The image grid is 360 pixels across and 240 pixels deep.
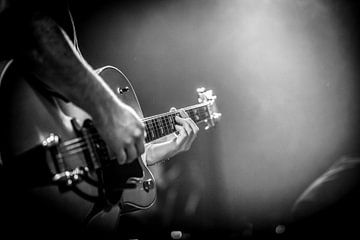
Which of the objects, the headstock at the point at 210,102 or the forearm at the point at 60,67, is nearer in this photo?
the forearm at the point at 60,67

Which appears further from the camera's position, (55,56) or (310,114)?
(310,114)

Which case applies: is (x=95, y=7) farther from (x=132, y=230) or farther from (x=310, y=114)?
(x=310, y=114)

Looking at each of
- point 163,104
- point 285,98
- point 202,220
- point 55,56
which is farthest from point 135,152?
point 285,98

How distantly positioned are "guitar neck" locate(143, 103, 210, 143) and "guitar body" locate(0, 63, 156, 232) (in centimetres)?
30

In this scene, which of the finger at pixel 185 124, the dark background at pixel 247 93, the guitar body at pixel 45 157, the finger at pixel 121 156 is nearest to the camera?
the guitar body at pixel 45 157

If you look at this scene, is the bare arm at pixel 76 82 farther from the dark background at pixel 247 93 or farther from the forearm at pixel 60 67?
the dark background at pixel 247 93

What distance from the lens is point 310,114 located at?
2.20 meters

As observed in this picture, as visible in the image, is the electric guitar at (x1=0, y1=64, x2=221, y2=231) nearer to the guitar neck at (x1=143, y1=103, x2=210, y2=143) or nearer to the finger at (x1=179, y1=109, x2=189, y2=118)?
the guitar neck at (x1=143, y1=103, x2=210, y2=143)

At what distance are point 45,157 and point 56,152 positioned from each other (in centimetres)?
4

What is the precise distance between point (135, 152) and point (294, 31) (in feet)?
5.63

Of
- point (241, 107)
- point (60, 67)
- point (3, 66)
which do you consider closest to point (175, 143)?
point (241, 107)

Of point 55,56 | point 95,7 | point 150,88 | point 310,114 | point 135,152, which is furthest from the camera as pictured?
point 310,114

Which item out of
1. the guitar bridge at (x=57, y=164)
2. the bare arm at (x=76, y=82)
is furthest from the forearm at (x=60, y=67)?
the guitar bridge at (x=57, y=164)

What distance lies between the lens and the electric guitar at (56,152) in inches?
33.7
